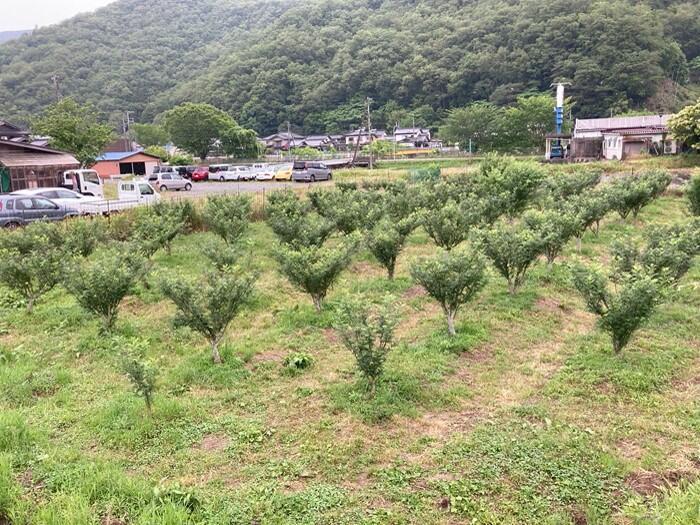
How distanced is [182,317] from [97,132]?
31.8 metres

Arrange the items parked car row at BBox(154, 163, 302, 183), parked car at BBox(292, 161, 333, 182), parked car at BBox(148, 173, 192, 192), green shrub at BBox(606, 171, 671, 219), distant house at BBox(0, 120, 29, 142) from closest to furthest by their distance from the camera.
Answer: green shrub at BBox(606, 171, 671, 219)
parked car at BBox(148, 173, 192, 192)
distant house at BBox(0, 120, 29, 142)
parked car at BBox(292, 161, 333, 182)
parked car row at BBox(154, 163, 302, 183)

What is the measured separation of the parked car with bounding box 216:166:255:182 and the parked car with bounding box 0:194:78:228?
23.0 m

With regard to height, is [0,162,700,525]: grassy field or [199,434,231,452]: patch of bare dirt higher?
[0,162,700,525]: grassy field

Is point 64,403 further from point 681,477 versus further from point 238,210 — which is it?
point 238,210

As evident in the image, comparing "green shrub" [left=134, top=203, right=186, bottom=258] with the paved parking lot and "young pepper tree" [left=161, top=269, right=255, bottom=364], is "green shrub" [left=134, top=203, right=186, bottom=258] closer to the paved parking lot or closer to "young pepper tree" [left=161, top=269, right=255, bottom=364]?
"young pepper tree" [left=161, top=269, right=255, bottom=364]

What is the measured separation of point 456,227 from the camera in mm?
13125

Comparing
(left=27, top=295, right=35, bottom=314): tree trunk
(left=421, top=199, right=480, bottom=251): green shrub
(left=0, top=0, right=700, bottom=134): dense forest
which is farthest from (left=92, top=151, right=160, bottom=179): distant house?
(left=421, top=199, right=480, bottom=251): green shrub

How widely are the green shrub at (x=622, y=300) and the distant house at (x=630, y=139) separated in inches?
1406

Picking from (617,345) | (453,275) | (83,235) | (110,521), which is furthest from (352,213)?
(110,521)

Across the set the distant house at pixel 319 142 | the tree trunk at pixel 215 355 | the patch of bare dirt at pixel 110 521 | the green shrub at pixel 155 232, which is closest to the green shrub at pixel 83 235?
the green shrub at pixel 155 232

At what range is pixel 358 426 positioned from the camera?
6016mm

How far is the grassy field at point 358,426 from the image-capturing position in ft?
15.4

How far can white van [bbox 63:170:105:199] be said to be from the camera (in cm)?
2545

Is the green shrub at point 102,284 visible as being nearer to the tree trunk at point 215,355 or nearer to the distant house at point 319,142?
the tree trunk at point 215,355
